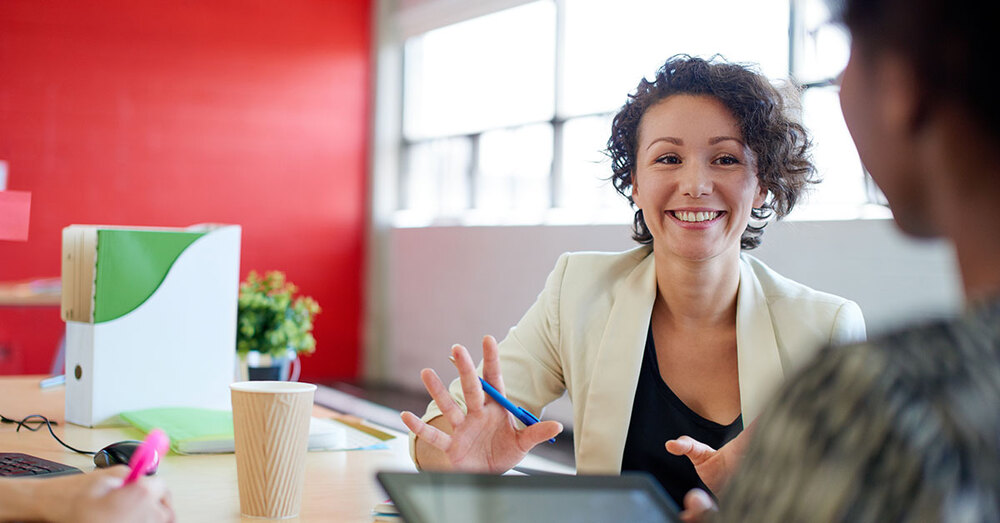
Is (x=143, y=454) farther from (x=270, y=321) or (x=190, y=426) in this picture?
(x=270, y=321)

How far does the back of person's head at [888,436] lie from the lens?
43 cm

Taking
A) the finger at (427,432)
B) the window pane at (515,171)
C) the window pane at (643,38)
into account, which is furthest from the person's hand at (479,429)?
the window pane at (515,171)

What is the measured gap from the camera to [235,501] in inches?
44.4

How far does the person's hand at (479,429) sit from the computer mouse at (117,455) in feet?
1.20

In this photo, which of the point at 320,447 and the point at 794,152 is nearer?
the point at 320,447

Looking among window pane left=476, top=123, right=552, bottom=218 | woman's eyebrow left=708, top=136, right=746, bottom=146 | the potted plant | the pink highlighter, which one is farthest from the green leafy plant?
window pane left=476, top=123, right=552, bottom=218

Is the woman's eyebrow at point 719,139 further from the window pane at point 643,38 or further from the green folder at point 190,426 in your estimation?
the window pane at point 643,38

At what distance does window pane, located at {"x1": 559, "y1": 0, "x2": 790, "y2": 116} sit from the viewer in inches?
164

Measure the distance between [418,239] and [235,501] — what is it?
17.2ft

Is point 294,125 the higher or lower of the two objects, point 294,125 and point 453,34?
the lower

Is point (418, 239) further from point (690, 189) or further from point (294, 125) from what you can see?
point (690, 189)

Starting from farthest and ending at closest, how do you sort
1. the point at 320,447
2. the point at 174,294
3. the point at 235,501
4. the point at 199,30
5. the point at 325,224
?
the point at 325,224 → the point at 199,30 → the point at 174,294 → the point at 320,447 → the point at 235,501

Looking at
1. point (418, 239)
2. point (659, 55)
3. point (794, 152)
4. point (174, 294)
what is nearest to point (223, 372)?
point (174, 294)

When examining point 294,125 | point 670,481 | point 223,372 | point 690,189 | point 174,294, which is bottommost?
point 670,481
